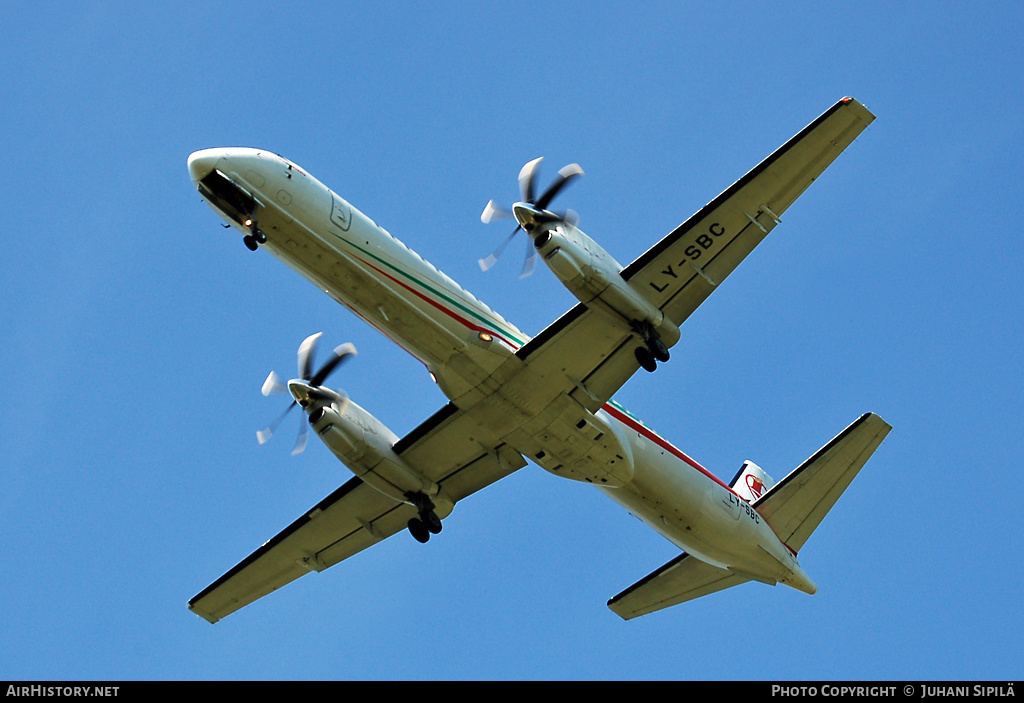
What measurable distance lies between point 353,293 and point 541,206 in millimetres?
3971

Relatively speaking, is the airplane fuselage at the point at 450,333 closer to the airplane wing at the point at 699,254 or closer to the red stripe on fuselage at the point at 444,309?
the red stripe on fuselage at the point at 444,309

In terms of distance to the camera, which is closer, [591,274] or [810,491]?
[591,274]

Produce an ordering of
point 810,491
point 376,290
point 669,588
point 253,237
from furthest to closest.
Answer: point 669,588
point 810,491
point 376,290
point 253,237

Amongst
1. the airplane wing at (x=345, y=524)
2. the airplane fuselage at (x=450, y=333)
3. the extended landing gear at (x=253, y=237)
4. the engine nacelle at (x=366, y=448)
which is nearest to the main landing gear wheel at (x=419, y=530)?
the engine nacelle at (x=366, y=448)

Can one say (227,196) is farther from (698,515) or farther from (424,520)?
(698,515)

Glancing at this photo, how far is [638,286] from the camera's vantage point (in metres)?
19.5

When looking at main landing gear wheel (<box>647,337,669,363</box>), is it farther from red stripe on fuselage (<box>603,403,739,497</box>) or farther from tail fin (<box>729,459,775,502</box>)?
tail fin (<box>729,459,775,502</box>)

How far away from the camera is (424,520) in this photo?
2270 cm

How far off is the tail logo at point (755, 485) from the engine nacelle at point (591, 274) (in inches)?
332

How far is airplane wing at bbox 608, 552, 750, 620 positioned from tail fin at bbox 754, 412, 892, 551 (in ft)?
6.40

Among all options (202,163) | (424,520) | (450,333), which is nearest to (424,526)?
(424,520)

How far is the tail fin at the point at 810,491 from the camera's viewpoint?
23781mm

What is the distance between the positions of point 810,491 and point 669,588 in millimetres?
4250
